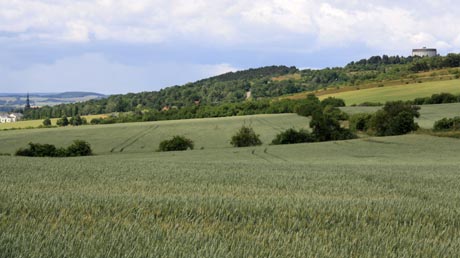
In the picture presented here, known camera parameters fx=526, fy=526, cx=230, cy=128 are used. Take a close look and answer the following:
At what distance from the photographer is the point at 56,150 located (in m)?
64.1

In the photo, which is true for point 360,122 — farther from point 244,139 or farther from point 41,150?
point 41,150

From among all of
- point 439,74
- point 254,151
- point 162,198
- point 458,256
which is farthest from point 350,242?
point 439,74

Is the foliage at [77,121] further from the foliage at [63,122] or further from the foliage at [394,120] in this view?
the foliage at [394,120]

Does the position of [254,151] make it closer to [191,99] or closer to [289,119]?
[289,119]

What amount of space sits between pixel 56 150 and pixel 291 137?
29.1 metres

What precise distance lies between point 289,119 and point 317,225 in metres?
80.8

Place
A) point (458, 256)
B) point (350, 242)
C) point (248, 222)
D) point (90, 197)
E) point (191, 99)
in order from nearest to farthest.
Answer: point (458, 256)
point (350, 242)
point (248, 222)
point (90, 197)
point (191, 99)

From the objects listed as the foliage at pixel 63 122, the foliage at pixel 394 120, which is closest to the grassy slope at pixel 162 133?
the foliage at pixel 394 120

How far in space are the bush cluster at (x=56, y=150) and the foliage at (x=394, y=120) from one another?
37.2m

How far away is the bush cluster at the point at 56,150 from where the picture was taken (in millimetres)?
62331

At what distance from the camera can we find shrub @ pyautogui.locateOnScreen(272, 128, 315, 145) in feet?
218

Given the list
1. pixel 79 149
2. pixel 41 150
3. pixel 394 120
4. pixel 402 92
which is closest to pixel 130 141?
pixel 79 149

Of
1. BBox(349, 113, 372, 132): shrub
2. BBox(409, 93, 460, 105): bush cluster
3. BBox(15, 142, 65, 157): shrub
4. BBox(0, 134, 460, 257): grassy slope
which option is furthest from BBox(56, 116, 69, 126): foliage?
BBox(0, 134, 460, 257): grassy slope

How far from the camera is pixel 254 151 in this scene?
173 feet
